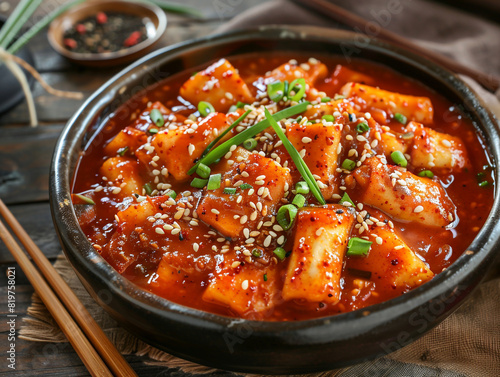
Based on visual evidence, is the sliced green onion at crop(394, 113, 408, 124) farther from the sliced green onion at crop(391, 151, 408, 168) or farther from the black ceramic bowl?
the black ceramic bowl

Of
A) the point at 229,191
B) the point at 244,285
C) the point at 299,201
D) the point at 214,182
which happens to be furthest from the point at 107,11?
the point at 244,285

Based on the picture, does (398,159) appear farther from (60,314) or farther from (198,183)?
(60,314)

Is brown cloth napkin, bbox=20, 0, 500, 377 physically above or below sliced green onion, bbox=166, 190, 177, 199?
below

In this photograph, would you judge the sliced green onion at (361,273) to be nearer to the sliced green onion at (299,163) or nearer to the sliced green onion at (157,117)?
the sliced green onion at (299,163)

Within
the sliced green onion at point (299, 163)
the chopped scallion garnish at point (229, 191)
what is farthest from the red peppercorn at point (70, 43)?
the chopped scallion garnish at point (229, 191)

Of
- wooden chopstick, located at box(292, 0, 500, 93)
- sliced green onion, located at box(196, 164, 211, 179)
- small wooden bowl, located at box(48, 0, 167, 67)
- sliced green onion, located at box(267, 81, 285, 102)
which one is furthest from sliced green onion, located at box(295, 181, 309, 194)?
small wooden bowl, located at box(48, 0, 167, 67)
